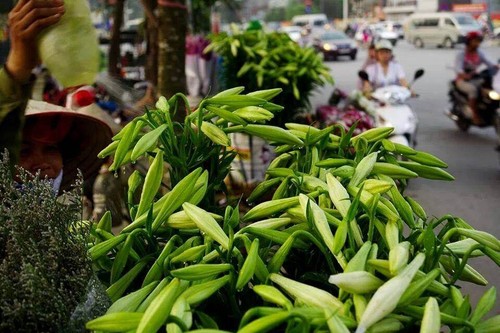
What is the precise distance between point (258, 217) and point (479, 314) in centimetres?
45

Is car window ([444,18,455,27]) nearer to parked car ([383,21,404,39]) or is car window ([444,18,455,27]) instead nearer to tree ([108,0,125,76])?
parked car ([383,21,404,39])

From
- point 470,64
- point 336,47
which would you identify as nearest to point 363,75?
point 470,64

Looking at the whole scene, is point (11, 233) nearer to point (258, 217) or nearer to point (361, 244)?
point (258, 217)

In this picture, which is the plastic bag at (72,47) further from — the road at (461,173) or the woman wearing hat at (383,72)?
the woman wearing hat at (383,72)

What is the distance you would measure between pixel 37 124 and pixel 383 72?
19.4ft

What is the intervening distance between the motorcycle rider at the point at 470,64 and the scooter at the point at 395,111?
1958 millimetres

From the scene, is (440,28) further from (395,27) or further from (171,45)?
(171,45)

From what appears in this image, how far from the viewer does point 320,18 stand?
48344mm

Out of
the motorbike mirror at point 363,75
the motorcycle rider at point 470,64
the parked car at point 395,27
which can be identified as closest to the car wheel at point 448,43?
the parked car at point 395,27

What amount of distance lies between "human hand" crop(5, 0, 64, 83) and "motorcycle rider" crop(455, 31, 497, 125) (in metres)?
8.33

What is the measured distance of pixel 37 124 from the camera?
2631 mm

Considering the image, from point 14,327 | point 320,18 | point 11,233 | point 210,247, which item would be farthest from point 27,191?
point 320,18

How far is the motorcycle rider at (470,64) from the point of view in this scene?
9.50 metres

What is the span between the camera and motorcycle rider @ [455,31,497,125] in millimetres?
9500
